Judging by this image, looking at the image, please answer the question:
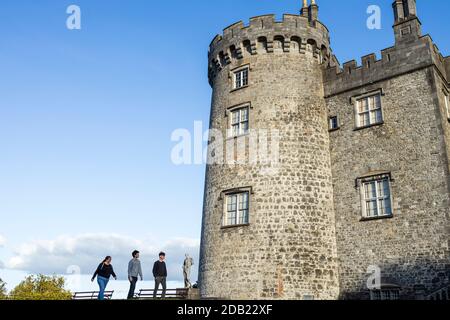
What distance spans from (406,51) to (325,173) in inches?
273

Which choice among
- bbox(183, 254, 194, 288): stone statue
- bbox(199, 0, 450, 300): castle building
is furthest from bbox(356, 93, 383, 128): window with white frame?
bbox(183, 254, 194, 288): stone statue

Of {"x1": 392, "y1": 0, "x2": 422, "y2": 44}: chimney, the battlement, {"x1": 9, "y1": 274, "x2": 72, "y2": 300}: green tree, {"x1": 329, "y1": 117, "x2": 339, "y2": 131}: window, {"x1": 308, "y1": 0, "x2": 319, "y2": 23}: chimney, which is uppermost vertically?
{"x1": 308, "y1": 0, "x2": 319, "y2": 23}: chimney

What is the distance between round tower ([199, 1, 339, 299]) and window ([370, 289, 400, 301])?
1.72 metres

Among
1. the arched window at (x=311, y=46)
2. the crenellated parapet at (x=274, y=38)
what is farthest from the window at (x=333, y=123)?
the arched window at (x=311, y=46)

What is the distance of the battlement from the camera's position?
19.1m

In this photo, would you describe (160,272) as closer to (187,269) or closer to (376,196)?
(187,269)

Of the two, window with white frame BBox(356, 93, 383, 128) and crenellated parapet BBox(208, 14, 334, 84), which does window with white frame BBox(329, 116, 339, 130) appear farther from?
crenellated parapet BBox(208, 14, 334, 84)

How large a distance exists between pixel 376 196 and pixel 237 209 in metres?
6.49

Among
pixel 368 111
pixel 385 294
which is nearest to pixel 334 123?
pixel 368 111

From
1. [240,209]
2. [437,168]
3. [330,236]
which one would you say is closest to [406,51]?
[437,168]

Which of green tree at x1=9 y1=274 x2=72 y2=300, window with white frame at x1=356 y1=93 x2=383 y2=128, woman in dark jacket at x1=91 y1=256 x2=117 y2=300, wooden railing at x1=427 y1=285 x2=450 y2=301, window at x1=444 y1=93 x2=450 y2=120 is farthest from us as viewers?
green tree at x1=9 y1=274 x2=72 y2=300

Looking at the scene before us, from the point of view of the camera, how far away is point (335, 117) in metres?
21.4

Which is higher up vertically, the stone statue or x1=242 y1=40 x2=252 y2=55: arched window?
x1=242 y1=40 x2=252 y2=55: arched window

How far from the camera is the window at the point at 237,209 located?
20000 millimetres
